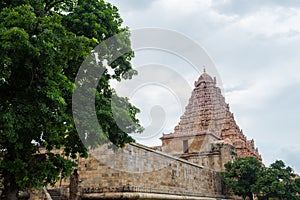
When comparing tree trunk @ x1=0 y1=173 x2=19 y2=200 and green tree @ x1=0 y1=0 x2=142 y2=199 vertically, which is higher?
green tree @ x1=0 y1=0 x2=142 y2=199

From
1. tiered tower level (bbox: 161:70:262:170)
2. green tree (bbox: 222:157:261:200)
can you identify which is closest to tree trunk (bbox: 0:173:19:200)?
green tree (bbox: 222:157:261:200)

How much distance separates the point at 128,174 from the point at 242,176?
38.6 feet

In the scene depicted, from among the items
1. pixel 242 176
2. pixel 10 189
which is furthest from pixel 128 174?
pixel 242 176

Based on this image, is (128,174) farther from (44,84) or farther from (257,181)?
(257,181)

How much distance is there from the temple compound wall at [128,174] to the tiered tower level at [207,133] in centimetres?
939

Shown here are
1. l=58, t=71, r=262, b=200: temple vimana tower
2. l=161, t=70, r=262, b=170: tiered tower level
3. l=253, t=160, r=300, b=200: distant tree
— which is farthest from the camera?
l=161, t=70, r=262, b=170: tiered tower level

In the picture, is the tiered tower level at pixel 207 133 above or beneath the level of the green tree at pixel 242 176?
above

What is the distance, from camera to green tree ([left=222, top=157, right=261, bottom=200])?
2194cm

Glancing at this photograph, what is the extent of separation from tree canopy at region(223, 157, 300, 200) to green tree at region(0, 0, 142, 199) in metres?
14.4

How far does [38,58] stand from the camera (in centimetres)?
737

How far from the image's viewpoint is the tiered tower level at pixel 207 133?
2598 cm

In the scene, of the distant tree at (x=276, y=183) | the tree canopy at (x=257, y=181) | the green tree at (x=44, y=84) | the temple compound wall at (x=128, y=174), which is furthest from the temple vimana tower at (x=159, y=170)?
the distant tree at (x=276, y=183)

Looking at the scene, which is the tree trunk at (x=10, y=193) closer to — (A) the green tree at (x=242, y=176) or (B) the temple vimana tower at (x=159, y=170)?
(B) the temple vimana tower at (x=159, y=170)

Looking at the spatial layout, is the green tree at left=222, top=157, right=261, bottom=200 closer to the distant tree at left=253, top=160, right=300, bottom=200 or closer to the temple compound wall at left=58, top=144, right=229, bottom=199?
the distant tree at left=253, top=160, right=300, bottom=200
